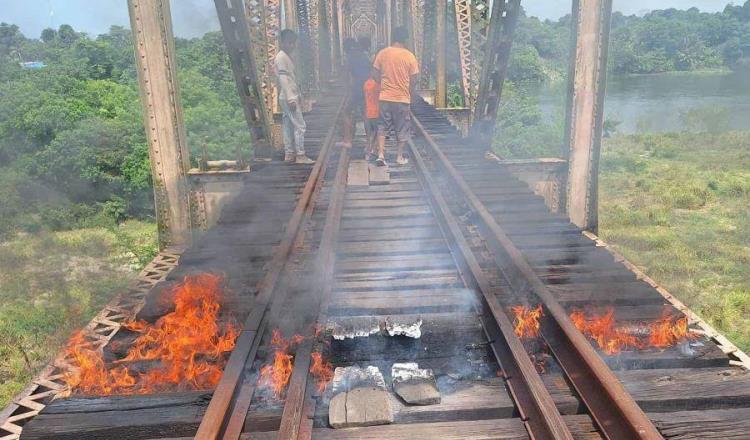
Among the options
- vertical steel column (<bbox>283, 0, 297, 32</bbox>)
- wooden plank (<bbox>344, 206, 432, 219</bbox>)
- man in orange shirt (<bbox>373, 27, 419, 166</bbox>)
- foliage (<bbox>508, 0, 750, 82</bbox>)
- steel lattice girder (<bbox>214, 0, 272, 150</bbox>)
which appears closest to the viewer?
wooden plank (<bbox>344, 206, 432, 219</bbox>)

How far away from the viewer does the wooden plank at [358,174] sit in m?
7.25

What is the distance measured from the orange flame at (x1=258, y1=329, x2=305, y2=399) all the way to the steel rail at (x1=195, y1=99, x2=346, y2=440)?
133 millimetres

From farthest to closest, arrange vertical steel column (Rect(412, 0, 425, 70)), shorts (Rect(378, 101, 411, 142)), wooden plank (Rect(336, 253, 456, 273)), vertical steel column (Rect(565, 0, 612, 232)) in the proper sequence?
vertical steel column (Rect(412, 0, 425, 70))
shorts (Rect(378, 101, 411, 142))
vertical steel column (Rect(565, 0, 612, 232))
wooden plank (Rect(336, 253, 456, 273))

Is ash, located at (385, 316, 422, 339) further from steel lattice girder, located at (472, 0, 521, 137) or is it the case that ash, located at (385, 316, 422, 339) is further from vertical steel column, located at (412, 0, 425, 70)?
vertical steel column, located at (412, 0, 425, 70)

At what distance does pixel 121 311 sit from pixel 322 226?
214 cm

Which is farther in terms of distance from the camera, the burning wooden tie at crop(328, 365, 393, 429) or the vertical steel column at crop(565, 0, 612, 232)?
the vertical steel column at crop(565, 0, 612, 232)

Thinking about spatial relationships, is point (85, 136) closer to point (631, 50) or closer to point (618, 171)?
point (618, 171)

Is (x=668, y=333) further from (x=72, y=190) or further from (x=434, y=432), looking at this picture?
(x=72, y=190)

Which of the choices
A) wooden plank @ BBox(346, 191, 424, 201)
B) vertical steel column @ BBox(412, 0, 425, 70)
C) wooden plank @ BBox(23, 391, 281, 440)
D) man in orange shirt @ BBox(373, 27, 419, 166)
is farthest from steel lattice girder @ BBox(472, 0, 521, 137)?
vertical steel column @ BBox(412, 0, 425, 70)

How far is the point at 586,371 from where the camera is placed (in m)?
2.85

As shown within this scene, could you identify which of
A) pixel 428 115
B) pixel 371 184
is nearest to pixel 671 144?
pixel 428 115

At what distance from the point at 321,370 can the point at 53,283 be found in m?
9.99

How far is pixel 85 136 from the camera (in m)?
17.9

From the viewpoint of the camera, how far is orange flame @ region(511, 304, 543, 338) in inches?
135
